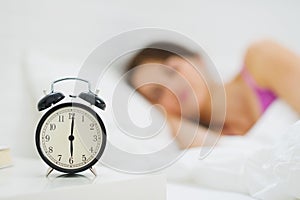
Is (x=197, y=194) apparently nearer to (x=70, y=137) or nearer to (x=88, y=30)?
(x=70, y=137)

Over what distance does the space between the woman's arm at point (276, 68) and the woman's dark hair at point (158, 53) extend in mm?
378

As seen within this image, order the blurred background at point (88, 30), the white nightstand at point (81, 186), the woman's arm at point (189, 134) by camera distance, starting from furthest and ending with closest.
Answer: the woman's arm at point (189, 134)
the blurred background at point (88, 30)
the white nightstand at point (81, 186)

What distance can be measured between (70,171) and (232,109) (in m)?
1.16

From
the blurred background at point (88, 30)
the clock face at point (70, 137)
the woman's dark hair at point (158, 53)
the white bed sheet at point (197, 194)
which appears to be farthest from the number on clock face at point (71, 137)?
the woman's dark hair at point (158, 53)

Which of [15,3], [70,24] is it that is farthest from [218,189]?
[15,3]

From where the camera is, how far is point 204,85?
5.83ft

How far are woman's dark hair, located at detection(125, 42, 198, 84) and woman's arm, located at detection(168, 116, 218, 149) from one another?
0.31 m

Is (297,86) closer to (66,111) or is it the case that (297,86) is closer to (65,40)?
(65,40)

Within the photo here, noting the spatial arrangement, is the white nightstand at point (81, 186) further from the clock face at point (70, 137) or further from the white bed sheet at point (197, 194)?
the white bed sheet at point (197, 194)

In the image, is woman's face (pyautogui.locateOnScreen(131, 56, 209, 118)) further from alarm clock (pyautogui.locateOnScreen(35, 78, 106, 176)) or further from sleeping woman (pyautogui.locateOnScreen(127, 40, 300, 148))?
alarm clock (pyautogui.locateOnScreen(35, 78, 106, 176))

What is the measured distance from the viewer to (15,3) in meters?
1.35

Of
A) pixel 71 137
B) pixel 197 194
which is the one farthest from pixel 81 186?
pixel 197 194

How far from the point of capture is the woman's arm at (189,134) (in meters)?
1.62

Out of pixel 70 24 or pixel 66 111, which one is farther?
pixel 70 24
